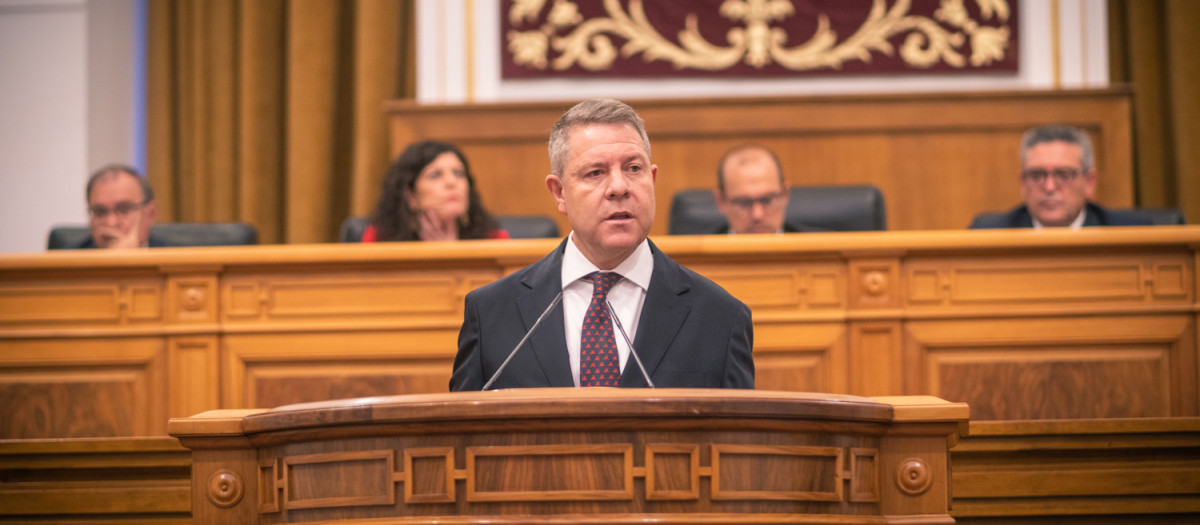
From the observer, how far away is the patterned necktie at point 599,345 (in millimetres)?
1647

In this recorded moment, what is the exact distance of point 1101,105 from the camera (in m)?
4.34

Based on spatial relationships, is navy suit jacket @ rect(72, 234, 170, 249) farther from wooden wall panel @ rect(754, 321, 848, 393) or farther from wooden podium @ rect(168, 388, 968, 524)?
wooden podium @ rect(168, 388, 968, 524)

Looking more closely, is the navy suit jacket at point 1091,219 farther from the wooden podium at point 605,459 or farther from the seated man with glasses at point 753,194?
the wooden podium at point 605,459

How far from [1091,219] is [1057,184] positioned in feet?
0.52

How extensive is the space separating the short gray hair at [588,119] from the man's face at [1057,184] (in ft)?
7.31

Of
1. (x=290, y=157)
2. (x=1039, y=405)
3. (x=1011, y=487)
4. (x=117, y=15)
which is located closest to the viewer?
(x=1011, y=487)

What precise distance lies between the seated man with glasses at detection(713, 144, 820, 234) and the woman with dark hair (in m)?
0.75

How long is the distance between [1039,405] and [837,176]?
179 centimetres

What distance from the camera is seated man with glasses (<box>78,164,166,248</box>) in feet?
11.8

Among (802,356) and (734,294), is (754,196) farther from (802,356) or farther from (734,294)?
(802,356)

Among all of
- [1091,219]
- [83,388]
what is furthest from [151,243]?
[1091,219]

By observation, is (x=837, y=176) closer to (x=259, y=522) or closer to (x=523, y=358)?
(x=523, y=358)

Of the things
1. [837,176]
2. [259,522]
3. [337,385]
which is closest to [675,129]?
[837,176]

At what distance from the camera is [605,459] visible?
1284 mm
